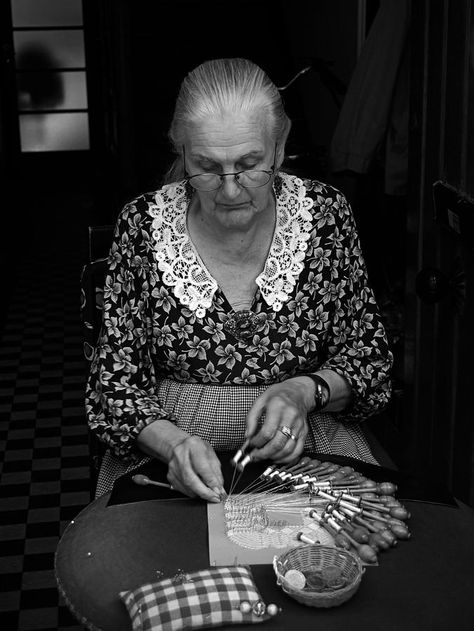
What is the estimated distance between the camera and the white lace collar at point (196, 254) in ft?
7.70

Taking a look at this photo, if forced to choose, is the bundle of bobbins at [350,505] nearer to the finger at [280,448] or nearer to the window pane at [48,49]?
the finger at [280,448]

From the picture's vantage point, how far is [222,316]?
233cm

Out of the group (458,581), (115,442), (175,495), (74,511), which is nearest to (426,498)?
(458,581)

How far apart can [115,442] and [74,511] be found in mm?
1743

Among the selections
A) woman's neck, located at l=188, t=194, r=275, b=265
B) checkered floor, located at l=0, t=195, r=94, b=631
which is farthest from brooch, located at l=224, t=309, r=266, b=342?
checkered floor, located at l=0, t=195, r=94, b=631

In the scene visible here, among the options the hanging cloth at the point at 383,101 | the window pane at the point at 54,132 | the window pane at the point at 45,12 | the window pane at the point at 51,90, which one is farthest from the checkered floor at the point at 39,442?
the window pane at the point at 45,12

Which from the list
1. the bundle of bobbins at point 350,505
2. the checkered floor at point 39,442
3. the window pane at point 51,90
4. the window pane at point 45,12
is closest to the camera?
the bundle of bobbins at point 350,505

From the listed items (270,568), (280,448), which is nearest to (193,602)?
(270,568)

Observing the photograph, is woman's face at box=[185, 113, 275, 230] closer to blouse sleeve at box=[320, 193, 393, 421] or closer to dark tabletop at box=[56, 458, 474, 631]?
blouse sleeve at box=[320, 193, 393, 421]

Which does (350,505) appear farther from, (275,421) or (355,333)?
(355,333)

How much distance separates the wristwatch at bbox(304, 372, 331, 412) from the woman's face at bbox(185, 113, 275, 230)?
44 centimetres

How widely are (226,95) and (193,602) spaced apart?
1.20m

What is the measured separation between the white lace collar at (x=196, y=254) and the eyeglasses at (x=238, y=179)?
9.1 inches

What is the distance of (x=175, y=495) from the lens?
191 centimetres
